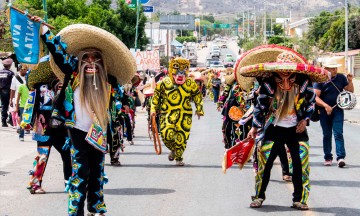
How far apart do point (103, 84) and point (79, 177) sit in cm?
98

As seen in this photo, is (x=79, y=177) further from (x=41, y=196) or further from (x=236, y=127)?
(x=236, y=127)

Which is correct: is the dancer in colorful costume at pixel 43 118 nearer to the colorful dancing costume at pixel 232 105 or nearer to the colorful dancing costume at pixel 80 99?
the colorful dancing costume at pixel 80 99

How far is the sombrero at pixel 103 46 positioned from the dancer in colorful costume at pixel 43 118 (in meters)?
1.86

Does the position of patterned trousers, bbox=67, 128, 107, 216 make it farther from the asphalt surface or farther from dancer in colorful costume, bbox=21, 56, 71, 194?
dancer in colorful costume, bbox=21, 56, 71, 194

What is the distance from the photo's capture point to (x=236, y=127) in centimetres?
1486

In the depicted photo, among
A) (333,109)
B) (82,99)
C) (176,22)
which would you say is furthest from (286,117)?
(176,22)

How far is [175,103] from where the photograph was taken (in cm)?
1472

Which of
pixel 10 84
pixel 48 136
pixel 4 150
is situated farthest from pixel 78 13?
pixel 48 136

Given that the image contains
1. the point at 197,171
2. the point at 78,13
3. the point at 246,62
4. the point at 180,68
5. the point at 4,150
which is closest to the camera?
the point at 246,62

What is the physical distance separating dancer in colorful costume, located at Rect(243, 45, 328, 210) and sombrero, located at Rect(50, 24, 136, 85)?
1.55 metres

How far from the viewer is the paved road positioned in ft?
32.7

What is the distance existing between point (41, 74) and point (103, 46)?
2291 millimetres

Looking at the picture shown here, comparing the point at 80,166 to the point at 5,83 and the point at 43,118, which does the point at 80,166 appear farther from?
the point at 5,83

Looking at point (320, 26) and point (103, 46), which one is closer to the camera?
point (103, 46)
